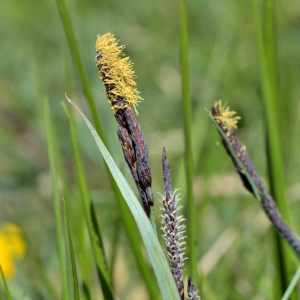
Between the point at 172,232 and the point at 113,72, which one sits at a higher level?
the point at 113,72

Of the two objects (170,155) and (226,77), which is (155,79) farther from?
(226,77)

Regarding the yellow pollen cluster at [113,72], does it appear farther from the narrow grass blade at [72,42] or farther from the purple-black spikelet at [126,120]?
the narrow grass blade at [72,42]

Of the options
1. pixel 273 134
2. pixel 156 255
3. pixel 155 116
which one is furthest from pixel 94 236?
pixel 155 116

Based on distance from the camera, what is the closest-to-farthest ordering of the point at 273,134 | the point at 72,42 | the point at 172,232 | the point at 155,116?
the point at 172,232, the point at 72,42, the point at 273,134, the point at 155,116

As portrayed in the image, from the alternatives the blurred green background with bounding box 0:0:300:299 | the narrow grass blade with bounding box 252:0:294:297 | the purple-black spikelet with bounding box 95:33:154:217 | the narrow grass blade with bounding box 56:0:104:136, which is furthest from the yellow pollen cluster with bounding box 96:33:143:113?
the blurred green background with bounding box 0:0:300:299

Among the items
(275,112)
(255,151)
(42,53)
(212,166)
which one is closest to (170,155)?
(255,151)

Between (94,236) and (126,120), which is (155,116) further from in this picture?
(126,120)
